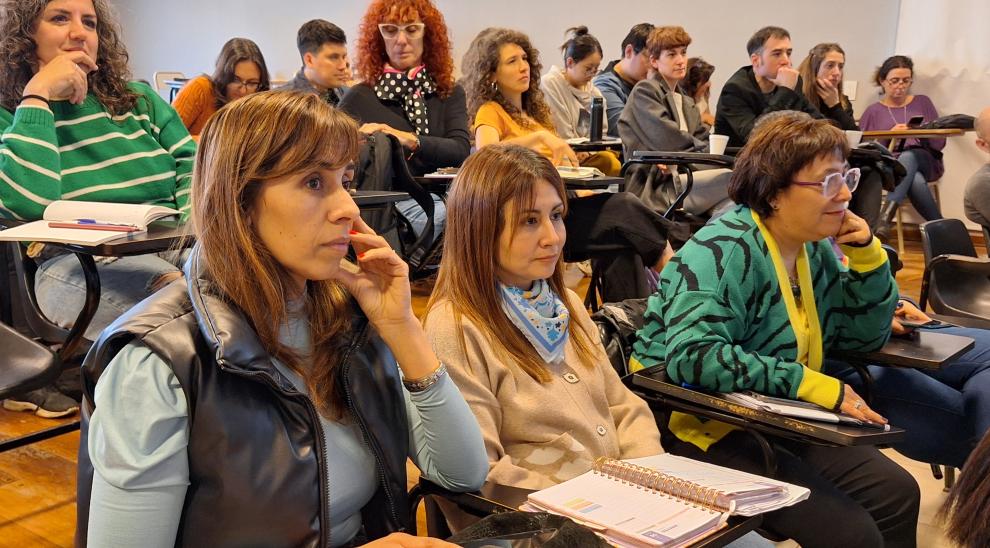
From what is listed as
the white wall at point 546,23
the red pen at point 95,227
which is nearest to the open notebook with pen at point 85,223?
the red pen at point 95,227

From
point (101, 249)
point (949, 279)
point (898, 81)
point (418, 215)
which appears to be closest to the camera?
point (101, 249)

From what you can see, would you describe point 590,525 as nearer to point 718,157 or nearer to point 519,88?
point 718,157

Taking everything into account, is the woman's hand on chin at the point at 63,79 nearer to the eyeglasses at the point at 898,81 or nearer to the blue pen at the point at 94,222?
the blue pen at the point at 94,222

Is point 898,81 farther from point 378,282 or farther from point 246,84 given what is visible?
point 378,282

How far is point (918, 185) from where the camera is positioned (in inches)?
265

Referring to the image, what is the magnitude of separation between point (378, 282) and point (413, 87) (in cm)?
281

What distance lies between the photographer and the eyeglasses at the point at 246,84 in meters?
4.21

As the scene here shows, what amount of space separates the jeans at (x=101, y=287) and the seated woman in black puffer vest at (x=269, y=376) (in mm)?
1104

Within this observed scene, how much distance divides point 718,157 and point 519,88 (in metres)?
0.99

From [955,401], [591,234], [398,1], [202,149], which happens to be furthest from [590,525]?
[398,1]

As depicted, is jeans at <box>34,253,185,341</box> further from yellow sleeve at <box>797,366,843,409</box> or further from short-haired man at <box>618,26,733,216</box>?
short-haired man at <box>618,26,733,216</box>

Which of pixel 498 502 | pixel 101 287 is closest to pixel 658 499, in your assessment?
pixel 498 502

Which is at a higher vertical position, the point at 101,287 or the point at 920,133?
the point at 920,133

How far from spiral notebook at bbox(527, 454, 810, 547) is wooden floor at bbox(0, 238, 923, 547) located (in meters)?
1.36
